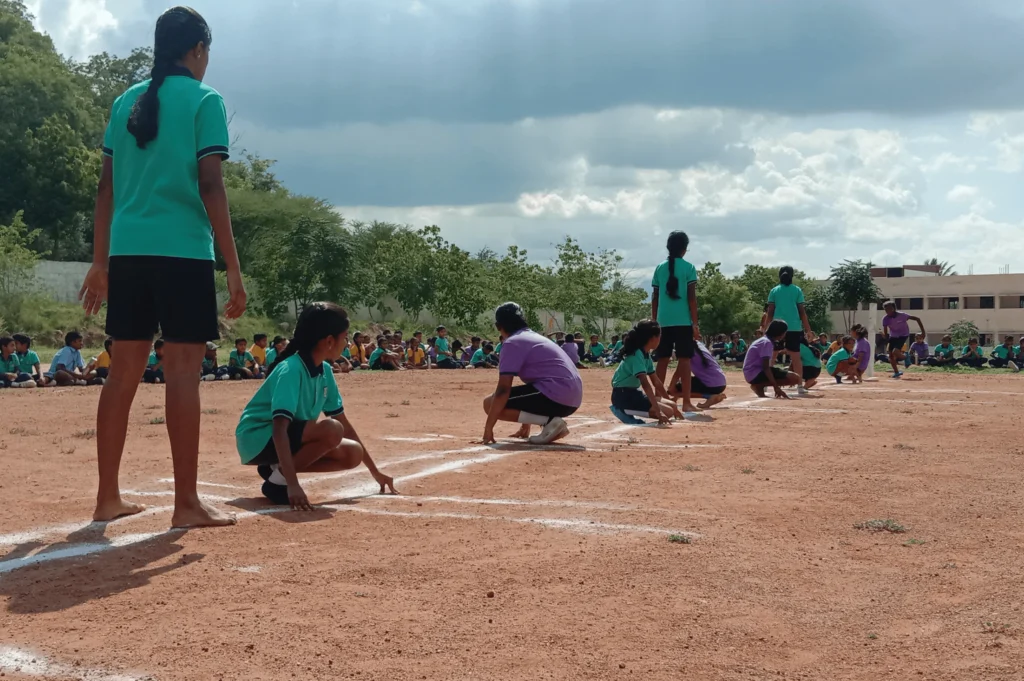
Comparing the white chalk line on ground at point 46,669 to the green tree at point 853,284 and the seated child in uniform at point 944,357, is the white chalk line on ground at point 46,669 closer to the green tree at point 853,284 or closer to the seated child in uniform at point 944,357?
the seated child in uniform at point 944,357

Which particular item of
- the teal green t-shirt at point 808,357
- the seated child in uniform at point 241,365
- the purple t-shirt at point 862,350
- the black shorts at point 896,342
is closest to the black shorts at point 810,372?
the teal green t-shirt at point 808,357

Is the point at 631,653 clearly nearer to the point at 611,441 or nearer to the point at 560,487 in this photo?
the point at 560,487

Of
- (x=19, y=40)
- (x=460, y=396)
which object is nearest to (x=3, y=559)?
(x=460, y=396)

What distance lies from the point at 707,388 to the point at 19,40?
199 ft

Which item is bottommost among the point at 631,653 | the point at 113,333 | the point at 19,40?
the point at 631,653

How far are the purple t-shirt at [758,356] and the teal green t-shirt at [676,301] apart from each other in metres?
2.71

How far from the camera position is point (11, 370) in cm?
1775

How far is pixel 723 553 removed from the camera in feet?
16.0

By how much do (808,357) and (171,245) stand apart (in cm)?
1333

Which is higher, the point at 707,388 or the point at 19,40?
the point at 19,40

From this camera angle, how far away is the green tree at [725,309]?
224 feet

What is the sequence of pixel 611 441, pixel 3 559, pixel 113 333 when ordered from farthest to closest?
pixel 611 441
pixel 113 333
pixel 3 559

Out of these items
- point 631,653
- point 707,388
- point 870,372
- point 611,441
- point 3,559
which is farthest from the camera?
point 870,372

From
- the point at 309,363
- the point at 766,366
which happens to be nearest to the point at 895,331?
the point at 766,366
